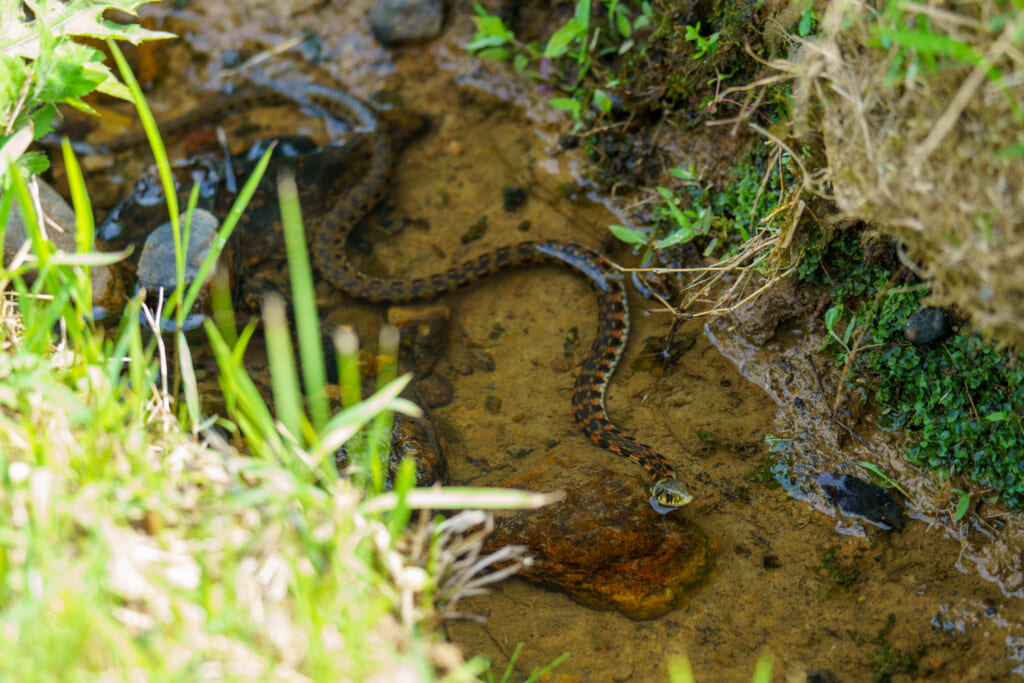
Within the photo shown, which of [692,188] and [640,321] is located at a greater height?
[692,188]

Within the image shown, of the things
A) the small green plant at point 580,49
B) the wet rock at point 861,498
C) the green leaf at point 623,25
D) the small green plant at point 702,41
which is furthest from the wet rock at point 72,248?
the wet rock at point 861,498

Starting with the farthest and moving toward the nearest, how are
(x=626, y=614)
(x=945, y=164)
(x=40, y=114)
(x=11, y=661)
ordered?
(x=626, y=614)
(x=40, y=114)
(x=945, y=164)
(x=11, y=661)

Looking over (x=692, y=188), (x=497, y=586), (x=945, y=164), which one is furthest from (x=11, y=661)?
(x=692, y=188)

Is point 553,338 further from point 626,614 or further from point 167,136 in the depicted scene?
point 167,136

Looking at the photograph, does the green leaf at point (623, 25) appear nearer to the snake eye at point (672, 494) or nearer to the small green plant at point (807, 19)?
the small green plant at point (807, 19)

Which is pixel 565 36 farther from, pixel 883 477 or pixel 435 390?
pixel 883 477

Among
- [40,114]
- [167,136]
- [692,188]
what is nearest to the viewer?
[40,114]
